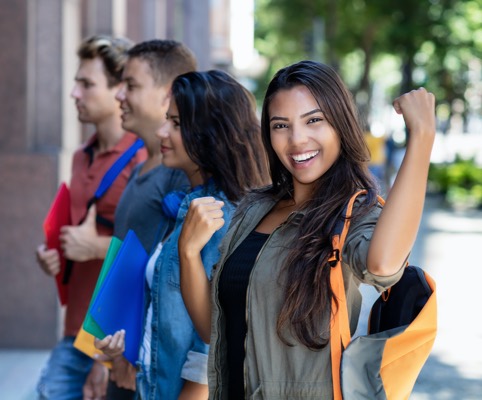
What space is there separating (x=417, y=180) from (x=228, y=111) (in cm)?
130

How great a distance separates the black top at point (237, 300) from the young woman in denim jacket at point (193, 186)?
0.52 metres

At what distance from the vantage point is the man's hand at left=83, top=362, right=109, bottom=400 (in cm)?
456

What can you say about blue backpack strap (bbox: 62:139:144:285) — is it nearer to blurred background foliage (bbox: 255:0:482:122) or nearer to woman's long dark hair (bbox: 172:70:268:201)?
woman's long dark hair (bbox: 172:70:268:201)

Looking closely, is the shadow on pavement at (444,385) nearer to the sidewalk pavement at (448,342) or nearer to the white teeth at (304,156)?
the sidewalk pavement at (448,342)

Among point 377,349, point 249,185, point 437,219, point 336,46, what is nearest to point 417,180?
point 377,349

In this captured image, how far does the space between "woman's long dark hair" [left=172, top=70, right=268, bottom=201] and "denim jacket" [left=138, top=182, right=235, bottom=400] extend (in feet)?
0.41

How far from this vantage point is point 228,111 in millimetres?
3676

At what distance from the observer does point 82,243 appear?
14.9 feet

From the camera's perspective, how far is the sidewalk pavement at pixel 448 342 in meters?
7.39

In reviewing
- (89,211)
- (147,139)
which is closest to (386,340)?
(147,139)

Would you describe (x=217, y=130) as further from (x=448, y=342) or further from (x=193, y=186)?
(x=448, y=342)

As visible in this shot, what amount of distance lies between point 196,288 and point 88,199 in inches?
75.8

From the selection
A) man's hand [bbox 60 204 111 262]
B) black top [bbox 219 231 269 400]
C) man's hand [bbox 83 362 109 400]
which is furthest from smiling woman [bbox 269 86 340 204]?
man's hand [bbox 83 362 109 400]

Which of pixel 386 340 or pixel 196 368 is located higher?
pixel 386 340
